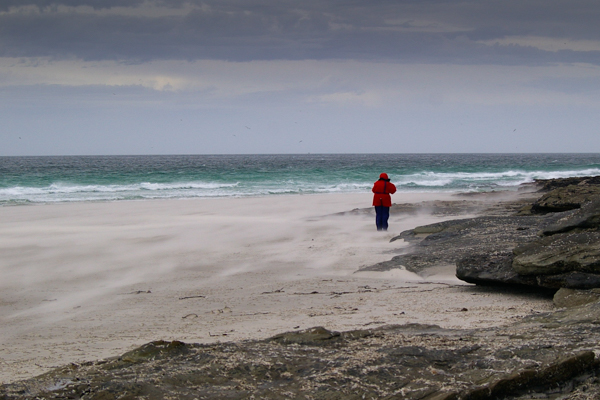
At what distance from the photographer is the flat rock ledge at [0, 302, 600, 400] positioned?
2537 millimetres

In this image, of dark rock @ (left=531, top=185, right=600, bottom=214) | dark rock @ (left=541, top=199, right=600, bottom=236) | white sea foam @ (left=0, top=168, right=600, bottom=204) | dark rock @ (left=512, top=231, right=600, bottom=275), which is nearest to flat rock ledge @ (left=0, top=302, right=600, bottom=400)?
dark rock @ (left=512, top=231, right=600, bottom=275)

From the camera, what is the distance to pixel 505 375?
2.57 m

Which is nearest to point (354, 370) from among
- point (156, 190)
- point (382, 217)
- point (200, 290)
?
point (200, 290)

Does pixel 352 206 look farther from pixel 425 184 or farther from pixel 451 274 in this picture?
pixel 425 184

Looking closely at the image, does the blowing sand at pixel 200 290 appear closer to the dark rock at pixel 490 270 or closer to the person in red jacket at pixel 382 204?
the dark rock at pixel 490 270

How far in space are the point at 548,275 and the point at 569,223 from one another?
1.29 m

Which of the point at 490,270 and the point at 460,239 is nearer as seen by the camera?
the point at 490,270

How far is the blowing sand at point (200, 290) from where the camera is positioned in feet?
14.8

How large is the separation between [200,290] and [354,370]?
12.5 feet

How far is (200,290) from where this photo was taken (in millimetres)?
6293

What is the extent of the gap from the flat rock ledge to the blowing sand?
0.98m

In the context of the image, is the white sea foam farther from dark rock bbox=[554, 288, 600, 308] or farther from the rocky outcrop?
dark rock bbox=[554, 288, 600, 308]

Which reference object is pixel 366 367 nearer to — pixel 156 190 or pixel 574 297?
pixel 574 297

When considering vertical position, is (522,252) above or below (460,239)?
above
